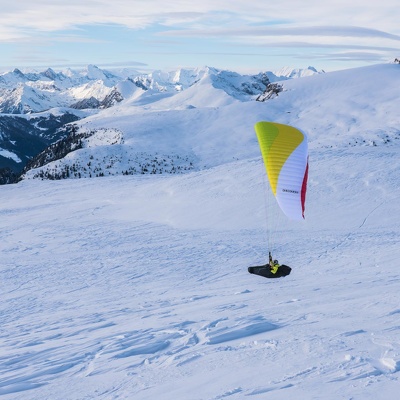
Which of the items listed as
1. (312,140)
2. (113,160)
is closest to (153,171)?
(113,160)

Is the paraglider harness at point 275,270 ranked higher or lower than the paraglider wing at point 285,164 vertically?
lower

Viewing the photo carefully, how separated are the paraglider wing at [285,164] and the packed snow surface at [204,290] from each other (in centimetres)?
327

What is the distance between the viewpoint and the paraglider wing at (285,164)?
51.4ft

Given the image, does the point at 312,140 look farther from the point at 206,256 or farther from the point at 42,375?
the point at 42,375

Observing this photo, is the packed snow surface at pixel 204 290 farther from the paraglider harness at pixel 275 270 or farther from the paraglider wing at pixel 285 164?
the paraglider wing at pixel 285 164

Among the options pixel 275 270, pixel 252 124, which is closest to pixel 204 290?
pixel 275 270

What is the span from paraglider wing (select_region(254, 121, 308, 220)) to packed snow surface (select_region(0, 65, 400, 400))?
129 inches

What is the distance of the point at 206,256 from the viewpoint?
23.8 metres

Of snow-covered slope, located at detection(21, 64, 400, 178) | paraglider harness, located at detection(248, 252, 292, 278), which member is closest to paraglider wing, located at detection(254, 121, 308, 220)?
paraglider harness, located at detection(248, 252, 292, 278)

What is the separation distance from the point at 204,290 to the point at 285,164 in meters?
5.92

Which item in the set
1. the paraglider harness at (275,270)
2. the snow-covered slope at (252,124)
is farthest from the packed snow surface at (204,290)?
the snow-covered slope at (252,124)

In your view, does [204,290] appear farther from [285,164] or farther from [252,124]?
[252,124]

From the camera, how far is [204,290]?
18344mm

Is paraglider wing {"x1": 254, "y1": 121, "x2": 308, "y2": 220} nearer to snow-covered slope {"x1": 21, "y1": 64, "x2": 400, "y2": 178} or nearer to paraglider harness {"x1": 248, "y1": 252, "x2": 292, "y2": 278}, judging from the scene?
paraglider harness {"x1": 248, "y1": 252, "x2": 292, "y2": 278}
